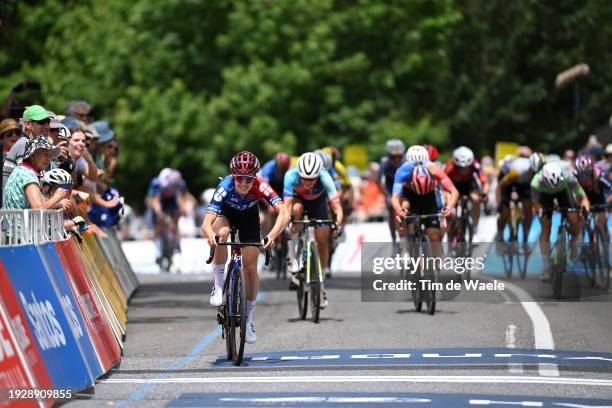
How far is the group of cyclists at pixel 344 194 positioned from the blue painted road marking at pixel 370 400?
96.0 inches

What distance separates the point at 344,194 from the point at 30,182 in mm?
12886

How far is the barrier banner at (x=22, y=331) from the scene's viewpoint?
10242mm

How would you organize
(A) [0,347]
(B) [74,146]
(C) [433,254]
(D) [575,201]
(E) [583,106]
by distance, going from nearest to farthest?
(A) [0,347] → (B) [74,146] → (C) [433,254] → (D) [575,201] → (E) [583,106]

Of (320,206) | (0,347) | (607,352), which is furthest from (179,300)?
(0,347)

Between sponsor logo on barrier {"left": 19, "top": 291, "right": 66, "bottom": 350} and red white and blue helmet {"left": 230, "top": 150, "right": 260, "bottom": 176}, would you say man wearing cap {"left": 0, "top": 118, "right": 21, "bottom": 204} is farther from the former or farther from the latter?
sponsor logo on barrier {"left": 19, "top": 291, "right": 66, "bottom": 350}

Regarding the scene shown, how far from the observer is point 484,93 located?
62.7 meters

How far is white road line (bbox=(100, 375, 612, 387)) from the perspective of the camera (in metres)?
12.5

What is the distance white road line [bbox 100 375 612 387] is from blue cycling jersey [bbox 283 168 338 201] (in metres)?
6.00

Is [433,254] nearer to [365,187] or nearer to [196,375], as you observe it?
[196,375]

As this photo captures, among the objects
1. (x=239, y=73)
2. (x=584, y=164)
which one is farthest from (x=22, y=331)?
(x=239, y=73)

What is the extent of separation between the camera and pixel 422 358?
1416 centimetres

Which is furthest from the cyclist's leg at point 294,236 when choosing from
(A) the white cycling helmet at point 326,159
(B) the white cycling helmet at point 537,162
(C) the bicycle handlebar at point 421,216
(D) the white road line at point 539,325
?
Result: (B) the white cycling helmet at point 537,162

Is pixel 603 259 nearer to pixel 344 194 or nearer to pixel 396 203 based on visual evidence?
pixel 396 203

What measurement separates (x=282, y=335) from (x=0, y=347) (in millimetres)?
6806
